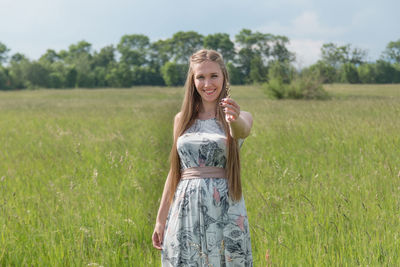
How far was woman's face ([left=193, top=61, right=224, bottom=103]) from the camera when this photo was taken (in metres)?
2.12

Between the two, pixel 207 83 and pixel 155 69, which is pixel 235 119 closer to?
pixel 207 83

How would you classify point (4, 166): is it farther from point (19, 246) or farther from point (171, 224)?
point (171, 224)

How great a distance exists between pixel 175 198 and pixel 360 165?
160 inches

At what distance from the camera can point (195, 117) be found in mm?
2281

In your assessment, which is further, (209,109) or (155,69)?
(155,69)

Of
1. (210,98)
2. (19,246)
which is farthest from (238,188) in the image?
(19,246)

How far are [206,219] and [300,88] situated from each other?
Result: 73.8 feet

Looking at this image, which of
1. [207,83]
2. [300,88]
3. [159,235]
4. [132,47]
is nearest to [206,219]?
[159,235]

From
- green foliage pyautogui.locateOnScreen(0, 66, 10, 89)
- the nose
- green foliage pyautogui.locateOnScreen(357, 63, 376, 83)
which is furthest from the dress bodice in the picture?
green foliage pyautogui.locateOnScreen(0, 66, 10, 89)

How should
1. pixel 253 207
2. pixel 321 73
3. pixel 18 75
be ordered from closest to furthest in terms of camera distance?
pixel 253 207, pixel 321 73, pixel 18 75

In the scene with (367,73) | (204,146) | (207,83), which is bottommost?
(204,146)

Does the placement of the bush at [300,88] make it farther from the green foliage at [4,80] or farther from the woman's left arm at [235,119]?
the green foliage at [4,80]

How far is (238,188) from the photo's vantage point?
208 centimetres

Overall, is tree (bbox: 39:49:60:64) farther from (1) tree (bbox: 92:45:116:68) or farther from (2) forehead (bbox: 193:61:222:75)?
(2) forehead (bbox: 193:61:222:75)
